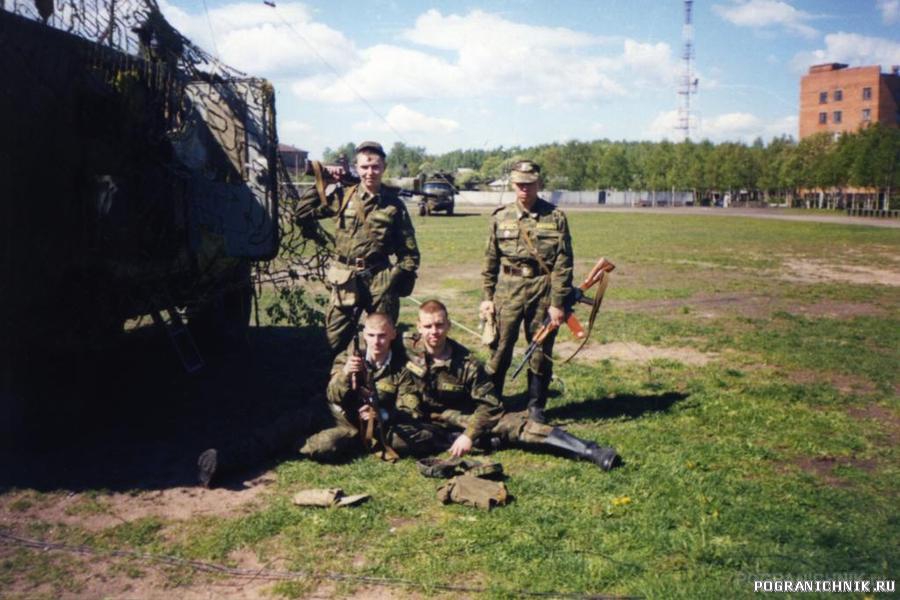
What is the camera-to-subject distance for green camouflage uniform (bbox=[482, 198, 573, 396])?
5.77 metres

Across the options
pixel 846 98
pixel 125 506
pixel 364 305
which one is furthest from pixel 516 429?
pixel 846 98

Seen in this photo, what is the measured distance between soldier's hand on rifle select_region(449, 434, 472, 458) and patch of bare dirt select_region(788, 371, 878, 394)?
157 inches

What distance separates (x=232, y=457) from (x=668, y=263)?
14.8m

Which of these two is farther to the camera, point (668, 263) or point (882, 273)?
point (668, 263)

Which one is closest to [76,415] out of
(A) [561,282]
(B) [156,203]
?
(B) [156,203]

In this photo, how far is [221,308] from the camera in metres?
8.30

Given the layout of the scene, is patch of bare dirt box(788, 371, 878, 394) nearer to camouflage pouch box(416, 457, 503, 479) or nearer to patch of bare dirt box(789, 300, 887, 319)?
patch of bare dirt box(789, 300, 887, 319)

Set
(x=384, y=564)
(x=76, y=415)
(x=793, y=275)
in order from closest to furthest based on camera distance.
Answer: (x=384, y=564), (x=76, y=415), (x=793, y=275)

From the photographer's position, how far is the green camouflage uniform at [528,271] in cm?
577

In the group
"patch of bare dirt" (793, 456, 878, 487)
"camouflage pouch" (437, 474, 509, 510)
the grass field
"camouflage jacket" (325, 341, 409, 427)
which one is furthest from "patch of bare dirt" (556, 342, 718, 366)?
"camouflage pouch" (437, 474, 509, 510)

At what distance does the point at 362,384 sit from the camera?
5195 millimetres

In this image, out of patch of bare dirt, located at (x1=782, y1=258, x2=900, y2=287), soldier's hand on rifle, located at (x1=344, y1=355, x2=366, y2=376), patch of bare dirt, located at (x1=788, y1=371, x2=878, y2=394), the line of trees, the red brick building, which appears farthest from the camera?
the red brick building

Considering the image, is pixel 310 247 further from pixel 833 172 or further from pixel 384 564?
pixel 833 172

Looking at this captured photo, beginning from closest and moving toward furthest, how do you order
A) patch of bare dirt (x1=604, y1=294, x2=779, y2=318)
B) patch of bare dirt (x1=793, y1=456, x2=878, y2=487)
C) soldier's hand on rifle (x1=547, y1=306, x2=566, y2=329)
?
1. patch of bare dirt (x1=793, y1=456, x2=878, y2=487)
2. soldier's hand on rifle (x1=547, y1=306, x2=566, y2=329)
3. patch of bare dirt (x1=604, y1=294, x2=779, y2=318)
